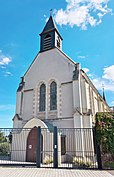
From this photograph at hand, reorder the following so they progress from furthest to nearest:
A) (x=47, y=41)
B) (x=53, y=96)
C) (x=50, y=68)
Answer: (x=47, y=41), (x=50, y=68), (x=53, y=96)

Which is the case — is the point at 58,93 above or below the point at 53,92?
below

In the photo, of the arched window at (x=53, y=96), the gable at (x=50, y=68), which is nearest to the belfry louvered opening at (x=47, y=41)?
the gable at (x=50, y=68)

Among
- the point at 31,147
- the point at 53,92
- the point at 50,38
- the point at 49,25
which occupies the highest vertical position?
the point at 49,25

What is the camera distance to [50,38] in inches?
818

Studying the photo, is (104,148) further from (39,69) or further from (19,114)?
(39,69)

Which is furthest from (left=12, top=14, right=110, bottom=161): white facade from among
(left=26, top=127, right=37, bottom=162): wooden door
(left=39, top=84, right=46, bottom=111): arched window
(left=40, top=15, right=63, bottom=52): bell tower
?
(left=26, top=127, right=37, bottom=162): wooden door

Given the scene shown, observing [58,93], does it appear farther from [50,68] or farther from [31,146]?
[31,146]

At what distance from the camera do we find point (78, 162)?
10969 millimetres

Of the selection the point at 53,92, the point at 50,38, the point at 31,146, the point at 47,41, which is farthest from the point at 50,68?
the point at 31,146

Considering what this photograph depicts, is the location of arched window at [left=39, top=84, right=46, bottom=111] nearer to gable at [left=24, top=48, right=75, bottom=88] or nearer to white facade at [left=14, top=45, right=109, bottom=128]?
white facade at [left=14, top=45, right=109, bottom=128]

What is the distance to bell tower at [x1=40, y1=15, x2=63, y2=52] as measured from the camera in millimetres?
20186

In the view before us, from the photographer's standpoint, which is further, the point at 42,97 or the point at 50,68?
the point at 50,68

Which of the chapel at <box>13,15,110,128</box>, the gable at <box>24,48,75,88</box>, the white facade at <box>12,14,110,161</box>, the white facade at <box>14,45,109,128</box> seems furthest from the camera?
the gable at <box>24,48,75,88</box>

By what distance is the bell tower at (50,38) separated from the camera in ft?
66.2
